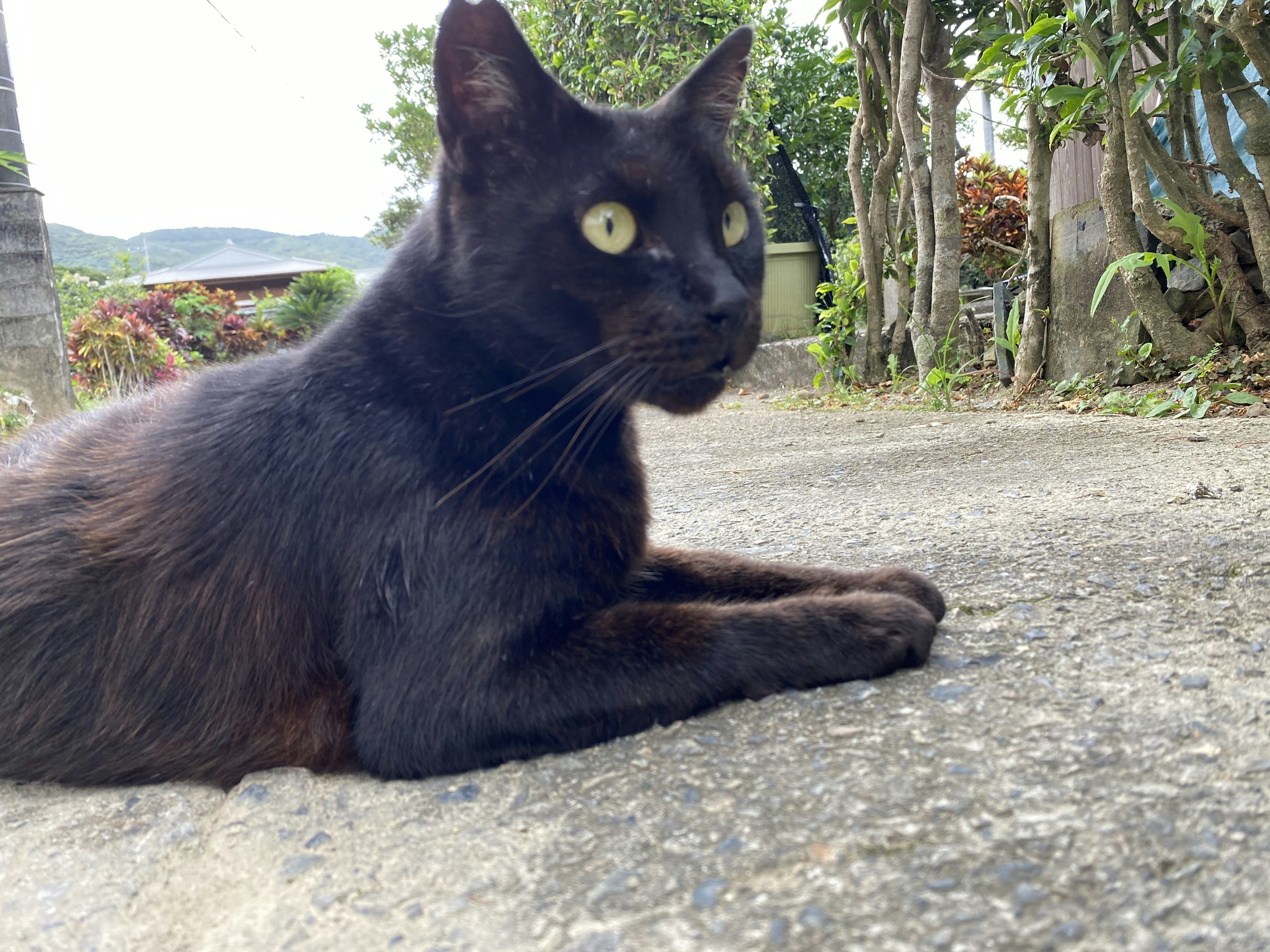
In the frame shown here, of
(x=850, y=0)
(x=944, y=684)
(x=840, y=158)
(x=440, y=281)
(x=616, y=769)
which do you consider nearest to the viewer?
(x=616, y=769)

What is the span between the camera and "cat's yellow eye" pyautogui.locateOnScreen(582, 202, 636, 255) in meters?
1.48

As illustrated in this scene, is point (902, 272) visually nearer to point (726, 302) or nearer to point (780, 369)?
point (780, 369)

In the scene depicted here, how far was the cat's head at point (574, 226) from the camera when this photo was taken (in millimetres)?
1464

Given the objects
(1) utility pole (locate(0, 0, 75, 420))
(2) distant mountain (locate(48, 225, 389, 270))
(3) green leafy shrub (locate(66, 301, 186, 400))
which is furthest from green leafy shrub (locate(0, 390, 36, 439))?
(2) distant mountain (locate(48, 225, 389, 270))

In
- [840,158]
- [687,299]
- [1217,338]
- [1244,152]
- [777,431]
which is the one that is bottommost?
[777,431]

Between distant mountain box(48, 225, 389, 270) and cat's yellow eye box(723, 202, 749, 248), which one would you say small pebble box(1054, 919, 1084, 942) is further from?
distant mountain box(48, 225, 389, 270)

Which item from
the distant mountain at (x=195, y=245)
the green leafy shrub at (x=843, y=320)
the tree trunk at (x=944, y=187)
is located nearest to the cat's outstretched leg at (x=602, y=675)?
the tree trunk at (x=944, y=187)

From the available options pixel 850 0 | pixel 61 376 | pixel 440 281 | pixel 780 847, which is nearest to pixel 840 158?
pixel 850 0

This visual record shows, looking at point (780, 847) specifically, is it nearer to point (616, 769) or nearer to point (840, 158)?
point (616, 769)

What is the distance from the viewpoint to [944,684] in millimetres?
1339

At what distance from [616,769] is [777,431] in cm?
376

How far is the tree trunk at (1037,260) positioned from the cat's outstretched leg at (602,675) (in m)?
3.89

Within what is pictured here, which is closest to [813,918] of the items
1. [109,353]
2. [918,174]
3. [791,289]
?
[918,174]

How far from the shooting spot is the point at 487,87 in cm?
150
